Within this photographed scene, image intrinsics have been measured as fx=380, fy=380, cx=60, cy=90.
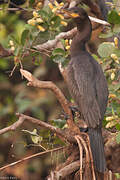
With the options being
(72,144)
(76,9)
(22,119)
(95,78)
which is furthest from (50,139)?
(76,9)

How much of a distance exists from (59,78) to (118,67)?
2558mm

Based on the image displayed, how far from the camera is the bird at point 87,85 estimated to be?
2.90 meters

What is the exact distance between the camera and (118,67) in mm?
3037

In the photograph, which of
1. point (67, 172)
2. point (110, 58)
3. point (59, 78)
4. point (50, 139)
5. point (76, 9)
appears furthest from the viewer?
point (59, 78)

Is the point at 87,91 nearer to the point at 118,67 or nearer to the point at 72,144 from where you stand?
the point at 118,67

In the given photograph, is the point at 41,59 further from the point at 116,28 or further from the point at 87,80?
the point at 116,28

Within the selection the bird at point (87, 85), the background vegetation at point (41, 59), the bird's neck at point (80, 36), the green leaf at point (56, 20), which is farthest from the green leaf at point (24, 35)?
the bird's neck at point (80, 36)

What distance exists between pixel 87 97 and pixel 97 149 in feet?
1.63

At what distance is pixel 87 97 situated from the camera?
10.0ft

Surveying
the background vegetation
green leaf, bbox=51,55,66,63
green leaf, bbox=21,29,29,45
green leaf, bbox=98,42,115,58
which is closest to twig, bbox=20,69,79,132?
the background vegetation

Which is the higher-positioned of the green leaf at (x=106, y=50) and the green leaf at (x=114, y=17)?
the green leaf at (x=114, y=17)

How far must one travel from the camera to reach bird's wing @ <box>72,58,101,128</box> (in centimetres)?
295

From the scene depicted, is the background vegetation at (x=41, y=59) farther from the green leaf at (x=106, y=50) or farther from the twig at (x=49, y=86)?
the twig at (x=49, y=86)

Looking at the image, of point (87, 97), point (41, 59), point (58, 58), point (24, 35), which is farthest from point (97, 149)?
point (24, 35)
